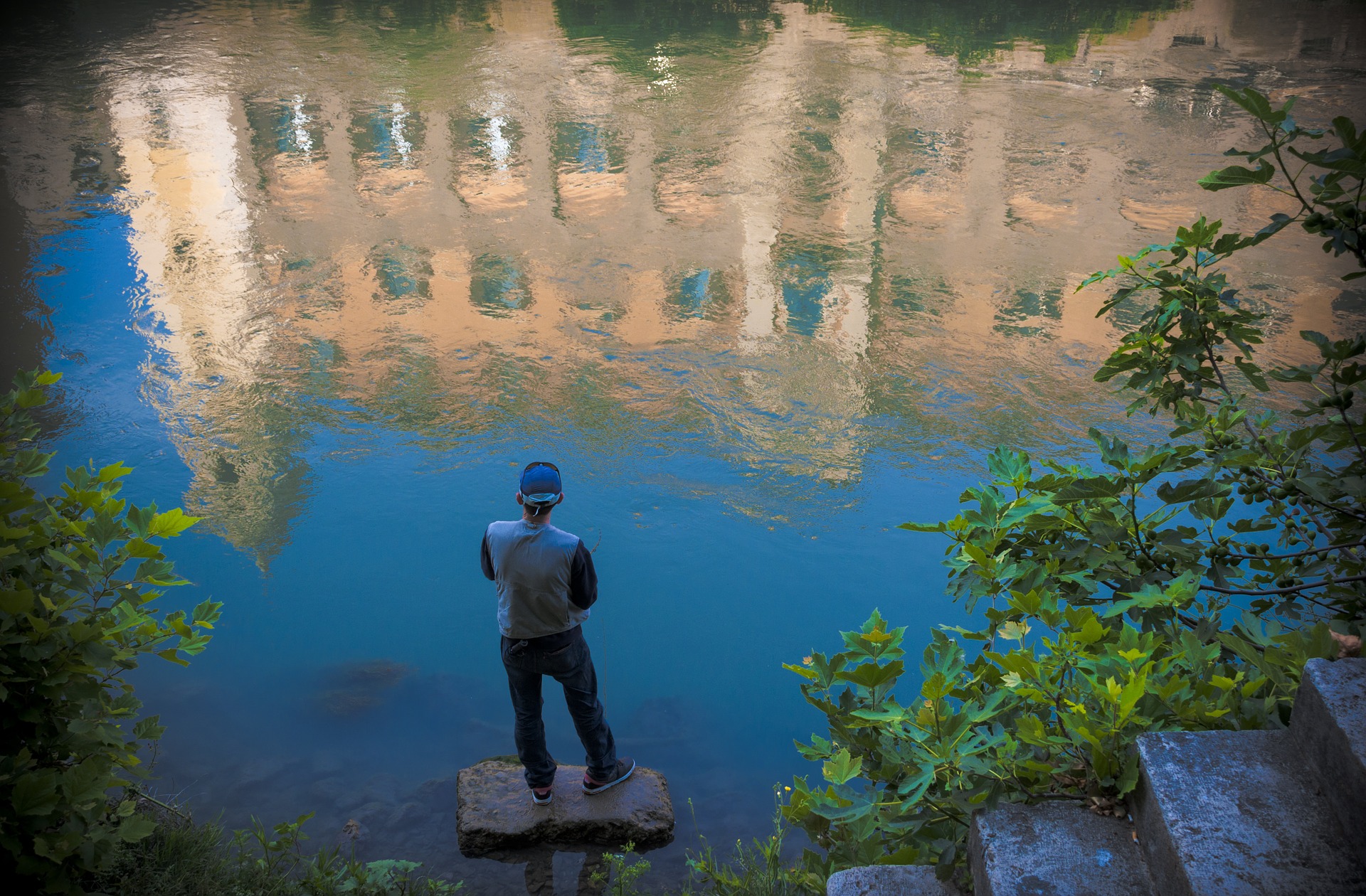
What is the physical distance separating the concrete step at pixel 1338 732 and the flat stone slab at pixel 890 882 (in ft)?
2.60

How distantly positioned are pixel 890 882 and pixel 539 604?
189 cm

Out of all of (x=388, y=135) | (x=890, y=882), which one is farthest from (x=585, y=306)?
(x=890, y=882)

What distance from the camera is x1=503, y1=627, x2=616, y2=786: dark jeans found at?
3762 millimetres

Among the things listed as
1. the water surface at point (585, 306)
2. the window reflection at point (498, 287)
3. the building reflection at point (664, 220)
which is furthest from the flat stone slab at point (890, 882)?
the window reflection at point (498, 287)

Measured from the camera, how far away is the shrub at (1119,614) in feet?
6.46

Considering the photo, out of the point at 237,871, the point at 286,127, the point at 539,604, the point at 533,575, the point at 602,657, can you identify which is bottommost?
the point at 602,657

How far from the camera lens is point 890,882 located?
2146 mm

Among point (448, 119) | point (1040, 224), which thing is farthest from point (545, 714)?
point (448, 119)

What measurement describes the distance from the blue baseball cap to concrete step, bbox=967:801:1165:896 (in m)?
2.08

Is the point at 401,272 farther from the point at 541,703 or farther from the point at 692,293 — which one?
the point at 541,703

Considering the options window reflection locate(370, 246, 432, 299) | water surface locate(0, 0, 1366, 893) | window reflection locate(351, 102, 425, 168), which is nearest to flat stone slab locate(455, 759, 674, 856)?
water surface locate(0, 0, 1366, 893)

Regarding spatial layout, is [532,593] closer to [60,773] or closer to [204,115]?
[60,773]

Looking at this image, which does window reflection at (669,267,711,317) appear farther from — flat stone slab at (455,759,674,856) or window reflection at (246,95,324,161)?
window reflection at (246,95,324,161)

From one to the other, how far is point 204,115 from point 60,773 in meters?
15.5
